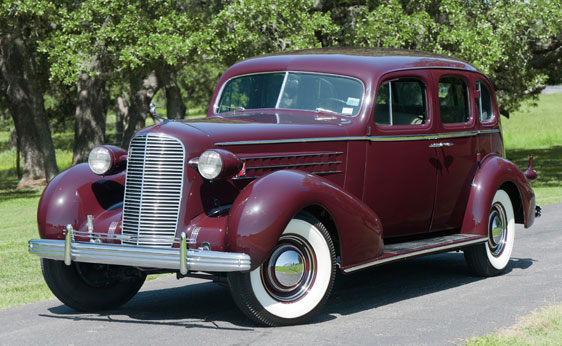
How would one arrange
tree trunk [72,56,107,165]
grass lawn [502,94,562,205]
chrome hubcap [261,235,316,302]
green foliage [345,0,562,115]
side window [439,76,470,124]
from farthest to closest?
tree trunk [72,56,107,165], grass lawn [502,94,562,205], green foliage [345,0,562,115], side window [439,76,470,124], chrome hubcap [261,235,316,302]

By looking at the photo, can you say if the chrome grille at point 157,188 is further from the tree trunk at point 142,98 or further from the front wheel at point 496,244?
the tree trunk at point 142,98

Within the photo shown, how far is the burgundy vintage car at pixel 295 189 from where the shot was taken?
6.04m

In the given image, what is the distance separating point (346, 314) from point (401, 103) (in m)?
2.20

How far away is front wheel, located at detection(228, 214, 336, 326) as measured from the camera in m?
5.95

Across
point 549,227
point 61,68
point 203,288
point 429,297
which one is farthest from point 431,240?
point 61,68

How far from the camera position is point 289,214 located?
19.6 feet

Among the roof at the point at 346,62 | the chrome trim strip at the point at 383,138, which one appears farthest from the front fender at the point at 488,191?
the roof at the point at 346,62

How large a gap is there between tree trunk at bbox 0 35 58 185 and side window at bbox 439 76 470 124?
59.0 ft

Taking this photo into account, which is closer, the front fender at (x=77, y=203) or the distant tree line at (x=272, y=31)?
the front fender at (x=77, y=203)

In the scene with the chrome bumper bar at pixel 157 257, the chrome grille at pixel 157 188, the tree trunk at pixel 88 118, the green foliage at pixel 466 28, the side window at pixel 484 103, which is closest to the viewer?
the chrome bumper bar at pixel 157 257

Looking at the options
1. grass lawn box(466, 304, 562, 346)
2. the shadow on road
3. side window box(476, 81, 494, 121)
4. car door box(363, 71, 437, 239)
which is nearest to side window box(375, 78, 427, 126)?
car door box(363, 71, 437, 239)

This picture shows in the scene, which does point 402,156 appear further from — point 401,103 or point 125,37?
point 125,37

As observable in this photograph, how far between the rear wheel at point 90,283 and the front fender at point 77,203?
0.30 m

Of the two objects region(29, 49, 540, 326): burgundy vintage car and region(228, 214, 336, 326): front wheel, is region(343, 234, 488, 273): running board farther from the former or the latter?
region(228, 214, 336, 326): front wheel
